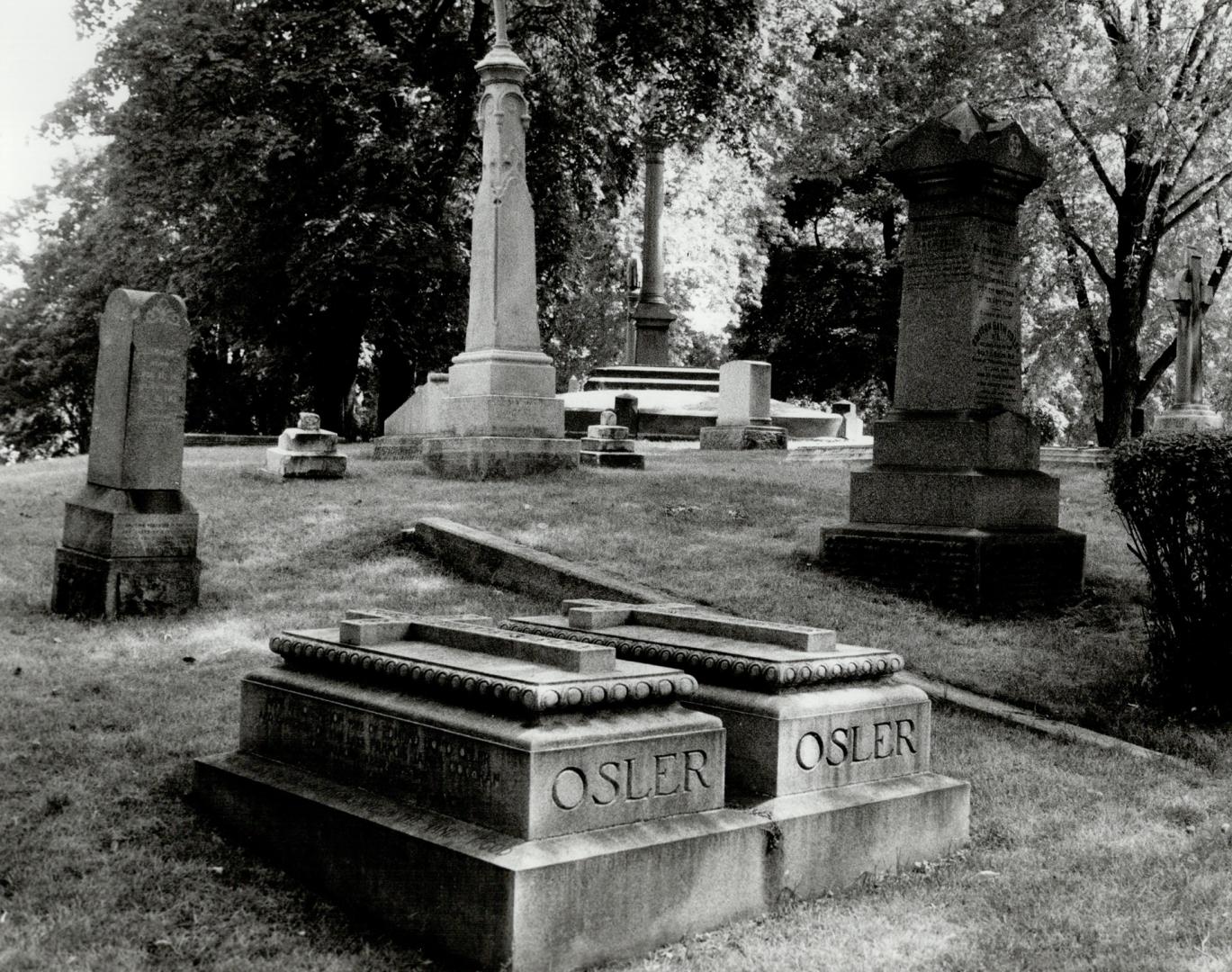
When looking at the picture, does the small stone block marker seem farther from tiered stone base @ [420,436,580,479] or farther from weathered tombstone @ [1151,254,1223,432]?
weathered tombstone @ [1151,254,1223,432]

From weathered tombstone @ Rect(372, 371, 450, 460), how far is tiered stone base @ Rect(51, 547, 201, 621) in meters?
9.14

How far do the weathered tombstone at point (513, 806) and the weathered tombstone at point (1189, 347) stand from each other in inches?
943

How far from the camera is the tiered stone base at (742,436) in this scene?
21797 millimetres

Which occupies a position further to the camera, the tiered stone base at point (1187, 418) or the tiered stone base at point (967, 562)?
the tiered stone base at point (1187, 418)

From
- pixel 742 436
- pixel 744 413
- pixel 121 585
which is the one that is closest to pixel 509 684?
pixel 121 585

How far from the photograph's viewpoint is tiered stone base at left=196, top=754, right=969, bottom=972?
362 centimetres

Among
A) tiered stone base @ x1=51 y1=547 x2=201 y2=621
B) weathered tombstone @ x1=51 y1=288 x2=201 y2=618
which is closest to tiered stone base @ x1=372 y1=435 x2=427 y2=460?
weathered tombstone @ x1=51 y1=288 x2=201 y2=618

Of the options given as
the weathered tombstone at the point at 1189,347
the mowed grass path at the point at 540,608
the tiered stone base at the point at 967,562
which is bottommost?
the mowed grass path at the point at 540,608

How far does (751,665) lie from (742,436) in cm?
1740

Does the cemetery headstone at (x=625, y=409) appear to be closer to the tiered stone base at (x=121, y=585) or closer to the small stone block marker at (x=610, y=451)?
the small stone block marker at (x=610, y=451)

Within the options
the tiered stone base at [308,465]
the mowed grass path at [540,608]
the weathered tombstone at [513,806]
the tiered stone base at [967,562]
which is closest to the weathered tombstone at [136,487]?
the mowed grass path at [540,608]

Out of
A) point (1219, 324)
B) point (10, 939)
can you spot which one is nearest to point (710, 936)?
point (10, 939)

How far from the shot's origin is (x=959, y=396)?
10.3 m

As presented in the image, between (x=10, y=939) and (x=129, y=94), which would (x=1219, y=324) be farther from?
(x=10, y=939)
